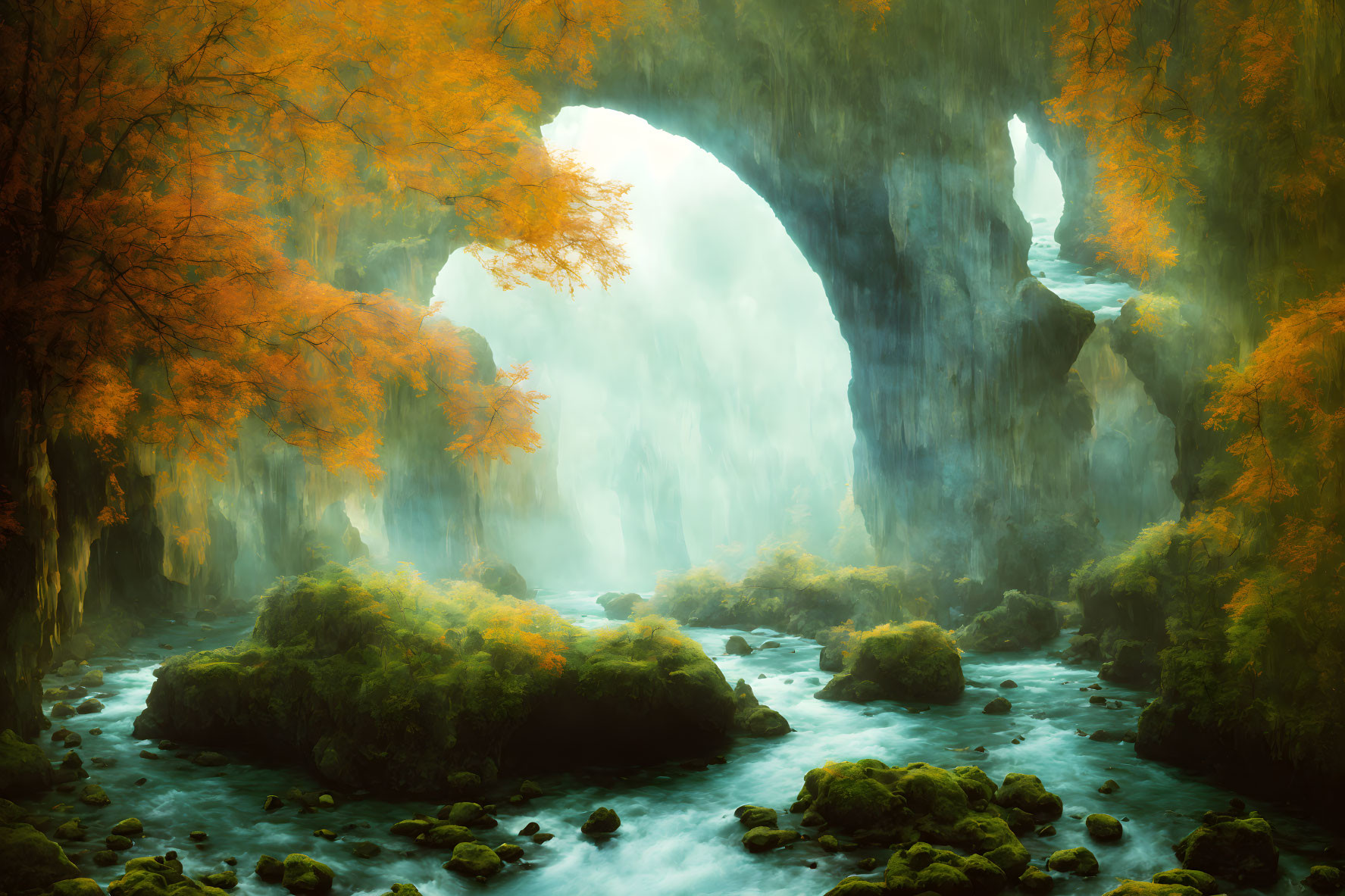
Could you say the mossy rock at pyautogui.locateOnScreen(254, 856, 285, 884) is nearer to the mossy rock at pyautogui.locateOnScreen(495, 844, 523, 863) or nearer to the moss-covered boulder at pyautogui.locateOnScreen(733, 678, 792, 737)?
the mossy rock at pyautogui.locateOnScreen(495, 844, 523, 863)

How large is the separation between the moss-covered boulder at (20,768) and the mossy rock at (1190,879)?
11491 millimetres

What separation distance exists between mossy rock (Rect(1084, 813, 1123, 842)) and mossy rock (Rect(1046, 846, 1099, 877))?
71 cm

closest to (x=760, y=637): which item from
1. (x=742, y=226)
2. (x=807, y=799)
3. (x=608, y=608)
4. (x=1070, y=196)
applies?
(x=608, y=608)

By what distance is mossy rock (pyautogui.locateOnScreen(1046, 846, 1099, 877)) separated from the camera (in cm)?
845

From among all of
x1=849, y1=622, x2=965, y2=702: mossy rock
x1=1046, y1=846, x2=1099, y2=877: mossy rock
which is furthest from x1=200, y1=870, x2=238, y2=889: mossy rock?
x1=849, y1=622, x2=965, y2=702: mossy rock

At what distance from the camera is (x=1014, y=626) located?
20.8m

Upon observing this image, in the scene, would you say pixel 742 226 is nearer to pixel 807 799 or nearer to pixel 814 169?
pixel 814 169

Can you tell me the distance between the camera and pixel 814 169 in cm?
2398

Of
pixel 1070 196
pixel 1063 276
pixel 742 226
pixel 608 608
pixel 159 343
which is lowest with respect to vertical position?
pixel 608 608

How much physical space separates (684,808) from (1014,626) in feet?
42.7

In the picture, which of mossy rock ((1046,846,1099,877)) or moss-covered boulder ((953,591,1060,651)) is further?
moss-covered boulder ((953,591,1060,651))

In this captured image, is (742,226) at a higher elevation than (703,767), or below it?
higher

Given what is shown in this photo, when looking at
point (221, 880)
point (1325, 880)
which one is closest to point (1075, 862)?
point (1325, 880)

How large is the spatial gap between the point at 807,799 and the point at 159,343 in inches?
349
